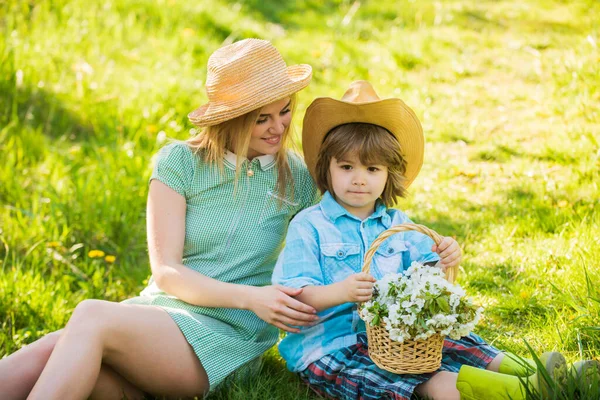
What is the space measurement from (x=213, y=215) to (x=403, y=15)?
4.56m

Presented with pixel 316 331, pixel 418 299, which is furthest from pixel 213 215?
pixel 418 299

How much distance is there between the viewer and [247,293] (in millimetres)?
2664

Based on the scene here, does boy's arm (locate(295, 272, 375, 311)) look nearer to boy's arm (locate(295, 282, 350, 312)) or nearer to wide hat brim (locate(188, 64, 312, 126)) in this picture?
boy's arm (locate(295, 282, 350, 312))

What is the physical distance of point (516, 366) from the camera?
8.25 ft

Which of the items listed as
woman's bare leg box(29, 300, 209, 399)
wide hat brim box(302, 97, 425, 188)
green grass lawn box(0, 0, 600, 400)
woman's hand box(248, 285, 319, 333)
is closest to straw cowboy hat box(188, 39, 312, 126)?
wide hat brim box(302, 97, 425, 188)

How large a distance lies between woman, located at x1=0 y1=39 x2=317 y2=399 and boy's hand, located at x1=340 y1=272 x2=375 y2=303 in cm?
20

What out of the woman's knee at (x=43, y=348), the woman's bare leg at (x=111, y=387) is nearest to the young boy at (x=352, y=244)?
the woman's bare leg at (x=111, y=387)

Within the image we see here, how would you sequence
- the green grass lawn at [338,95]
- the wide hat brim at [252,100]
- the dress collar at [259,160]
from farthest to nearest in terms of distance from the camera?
the green grass lawn at [338,95], the dress collar at [259,160], the wide hat brim at [252,100]

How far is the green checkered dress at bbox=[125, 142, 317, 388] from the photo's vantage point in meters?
2.87

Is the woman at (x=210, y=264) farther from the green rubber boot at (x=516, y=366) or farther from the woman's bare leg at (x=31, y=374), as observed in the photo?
the green rubber boot at (x=516, y=366)

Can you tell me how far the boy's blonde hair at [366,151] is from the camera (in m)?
2.77

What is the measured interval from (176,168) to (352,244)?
2.41 feet

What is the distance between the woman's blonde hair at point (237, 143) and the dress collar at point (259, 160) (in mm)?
23

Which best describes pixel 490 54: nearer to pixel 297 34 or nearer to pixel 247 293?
pixel 297 34
